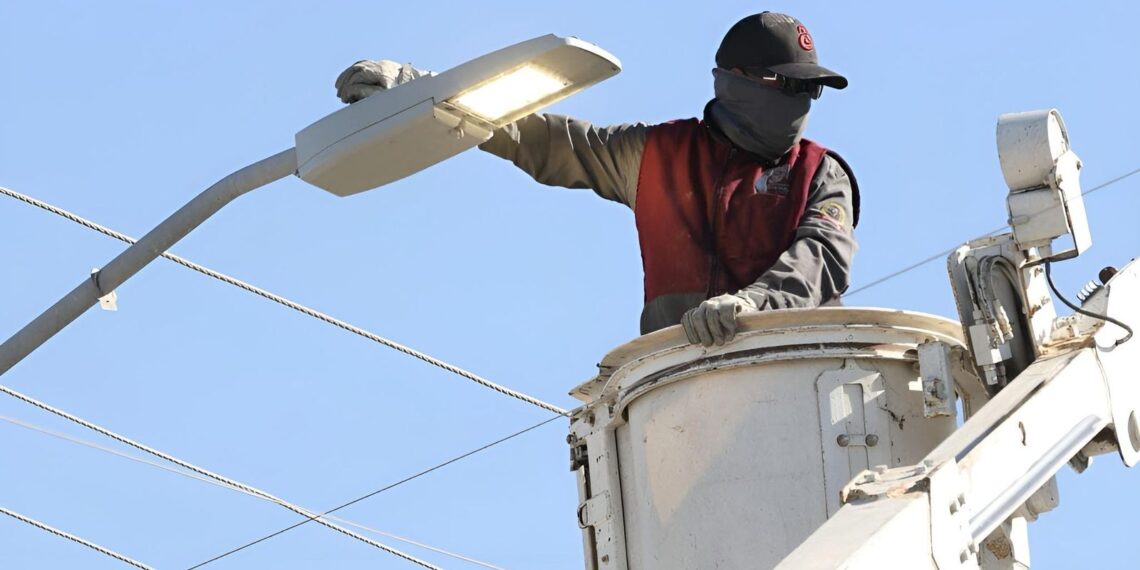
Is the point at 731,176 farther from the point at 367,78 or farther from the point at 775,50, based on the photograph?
the point at 367,78

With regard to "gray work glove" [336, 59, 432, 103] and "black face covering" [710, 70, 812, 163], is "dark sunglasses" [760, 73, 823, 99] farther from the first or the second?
"gray work glove" [336, 59, 432, 103]

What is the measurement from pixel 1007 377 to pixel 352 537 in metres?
5.05


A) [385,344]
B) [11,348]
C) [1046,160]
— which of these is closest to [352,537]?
[385,344]

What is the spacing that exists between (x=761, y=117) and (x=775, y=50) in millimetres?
352

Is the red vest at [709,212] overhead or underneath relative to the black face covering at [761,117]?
underneath

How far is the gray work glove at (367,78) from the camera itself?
395 inches

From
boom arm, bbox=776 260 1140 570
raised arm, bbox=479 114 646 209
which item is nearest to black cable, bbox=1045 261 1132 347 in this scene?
boom arm, bbox=776 260 1140 570

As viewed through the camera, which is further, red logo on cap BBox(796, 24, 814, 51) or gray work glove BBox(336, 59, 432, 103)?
red logo on cap BBox(796, 24, 814, 51)

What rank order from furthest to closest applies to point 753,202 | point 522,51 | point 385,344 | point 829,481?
point 385,344, point 753,202, point 829,481, point 522,51

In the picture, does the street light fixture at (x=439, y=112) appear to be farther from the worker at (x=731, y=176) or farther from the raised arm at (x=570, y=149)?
the raised arm at (x=570, y=149)

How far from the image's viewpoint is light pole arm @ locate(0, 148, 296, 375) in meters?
9.07

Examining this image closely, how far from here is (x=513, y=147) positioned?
431 inches

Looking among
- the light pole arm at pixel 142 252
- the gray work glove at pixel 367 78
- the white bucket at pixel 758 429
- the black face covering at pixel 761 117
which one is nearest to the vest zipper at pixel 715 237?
the black face covering at pixel 761 117

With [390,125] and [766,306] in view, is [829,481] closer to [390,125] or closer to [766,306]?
[766,306]
